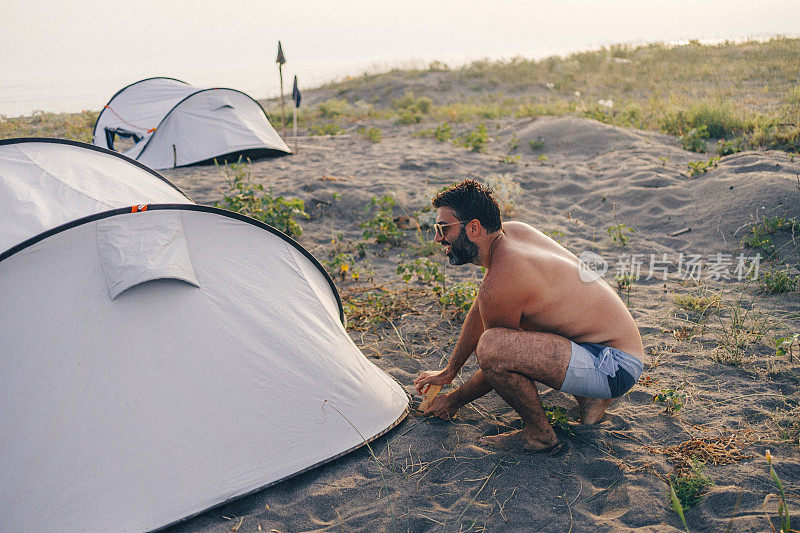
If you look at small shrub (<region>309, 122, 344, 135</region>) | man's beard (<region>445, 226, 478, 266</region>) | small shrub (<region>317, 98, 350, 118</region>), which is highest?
small shrub (<region>317, 98, 350, 118</region>)

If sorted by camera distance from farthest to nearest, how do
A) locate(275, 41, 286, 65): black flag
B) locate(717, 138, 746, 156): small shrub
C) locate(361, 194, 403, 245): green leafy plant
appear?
locate(275, 41, 286, 65): black flag, locate(717, 138, 746, 156): small shrub, locate(361, 194, 403, 245): green leafy plant

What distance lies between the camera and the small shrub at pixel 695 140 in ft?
26.2

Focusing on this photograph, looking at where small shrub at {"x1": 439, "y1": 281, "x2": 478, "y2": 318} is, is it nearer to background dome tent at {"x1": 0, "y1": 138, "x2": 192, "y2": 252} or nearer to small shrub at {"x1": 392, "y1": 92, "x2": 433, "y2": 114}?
background dome tent at {"x1": 0, "y1": 138, "x2": 192, "y2": 252}

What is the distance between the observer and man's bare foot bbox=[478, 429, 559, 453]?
8.90 ft

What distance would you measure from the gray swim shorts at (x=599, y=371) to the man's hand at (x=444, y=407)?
1.98 ft

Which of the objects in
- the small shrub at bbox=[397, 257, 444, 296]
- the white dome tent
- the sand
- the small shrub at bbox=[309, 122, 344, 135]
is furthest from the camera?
the small shrub at bbox=[309, 122, 344, 135]

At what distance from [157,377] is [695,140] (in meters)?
8.12

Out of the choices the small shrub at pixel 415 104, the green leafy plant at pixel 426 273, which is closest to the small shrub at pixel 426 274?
the green leafy plant at pixel 426 273

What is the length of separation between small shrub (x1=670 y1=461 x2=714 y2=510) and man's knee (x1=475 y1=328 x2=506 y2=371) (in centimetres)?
89

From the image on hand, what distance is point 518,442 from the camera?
2.74m

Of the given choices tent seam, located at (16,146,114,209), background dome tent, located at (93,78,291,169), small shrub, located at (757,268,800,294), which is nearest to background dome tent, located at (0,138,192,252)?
tent seam, located at (16,146,114,209)

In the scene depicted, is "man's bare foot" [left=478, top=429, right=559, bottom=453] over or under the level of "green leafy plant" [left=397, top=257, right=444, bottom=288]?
under

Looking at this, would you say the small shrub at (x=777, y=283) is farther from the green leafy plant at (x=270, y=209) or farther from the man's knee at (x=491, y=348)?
the green leafy plant at (x=270, y=209)

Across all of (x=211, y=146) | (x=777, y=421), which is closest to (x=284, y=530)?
(x=777, y=421)
